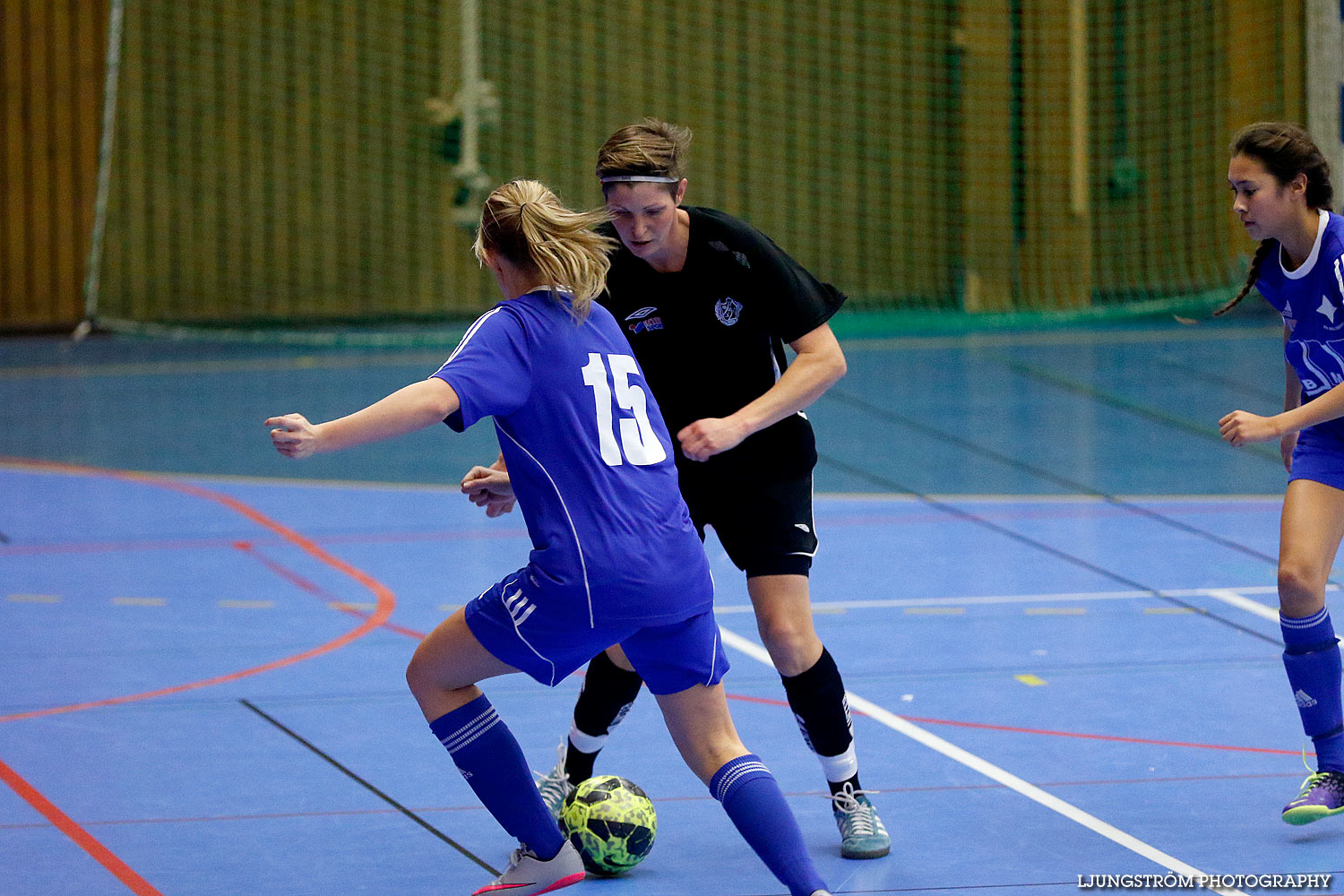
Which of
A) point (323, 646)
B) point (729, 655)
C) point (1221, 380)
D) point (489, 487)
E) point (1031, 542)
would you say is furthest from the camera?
point (1221, 380)

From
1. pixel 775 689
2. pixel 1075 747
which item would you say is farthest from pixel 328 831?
pixel 1075 747

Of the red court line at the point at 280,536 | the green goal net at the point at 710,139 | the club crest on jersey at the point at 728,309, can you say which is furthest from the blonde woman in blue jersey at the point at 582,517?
the green goal net at the point at 710,139

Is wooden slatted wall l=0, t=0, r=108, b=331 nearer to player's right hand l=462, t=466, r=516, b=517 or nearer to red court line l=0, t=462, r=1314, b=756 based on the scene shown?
red court line l=0, t=462, r=1314, b=756

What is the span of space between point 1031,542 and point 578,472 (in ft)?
14.8

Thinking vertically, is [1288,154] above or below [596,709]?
above

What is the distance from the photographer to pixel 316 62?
47.0ft

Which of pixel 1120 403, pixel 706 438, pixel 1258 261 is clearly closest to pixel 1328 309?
pixel 1258 261

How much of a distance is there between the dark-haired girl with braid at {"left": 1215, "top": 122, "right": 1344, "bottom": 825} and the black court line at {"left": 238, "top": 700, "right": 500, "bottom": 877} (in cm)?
188

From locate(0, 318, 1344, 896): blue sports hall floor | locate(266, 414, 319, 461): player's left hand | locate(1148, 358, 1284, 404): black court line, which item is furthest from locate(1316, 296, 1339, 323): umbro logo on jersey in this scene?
locate(1148, 358, 1284, 404): black court line

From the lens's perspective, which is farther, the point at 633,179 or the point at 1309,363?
the point at 1309,363

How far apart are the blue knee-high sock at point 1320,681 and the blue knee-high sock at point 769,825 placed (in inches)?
57.7

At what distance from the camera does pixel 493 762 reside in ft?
10.4

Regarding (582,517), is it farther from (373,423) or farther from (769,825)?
(769,825)

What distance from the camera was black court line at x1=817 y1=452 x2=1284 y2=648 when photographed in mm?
5766
